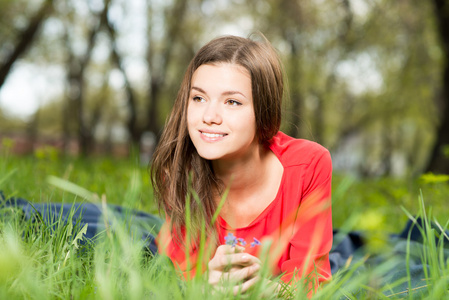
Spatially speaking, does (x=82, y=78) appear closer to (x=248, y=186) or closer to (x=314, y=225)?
(x=248, y=186)

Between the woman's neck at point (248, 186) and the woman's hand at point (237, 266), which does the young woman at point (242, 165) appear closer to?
the woman's neck at point (248, 186)

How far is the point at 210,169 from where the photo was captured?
6.50ft

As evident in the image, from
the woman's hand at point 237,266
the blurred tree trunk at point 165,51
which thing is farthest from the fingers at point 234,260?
the blurred tree trunk at point 165,51

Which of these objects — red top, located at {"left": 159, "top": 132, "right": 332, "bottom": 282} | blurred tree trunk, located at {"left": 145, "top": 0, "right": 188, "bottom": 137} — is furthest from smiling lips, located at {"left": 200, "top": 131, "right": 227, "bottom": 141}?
blurred tree trunk, located at {"left": 145, "top": 0, "right": 188, "bottom": 137}

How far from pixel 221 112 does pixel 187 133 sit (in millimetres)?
261

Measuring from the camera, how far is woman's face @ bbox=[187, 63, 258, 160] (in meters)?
1.72

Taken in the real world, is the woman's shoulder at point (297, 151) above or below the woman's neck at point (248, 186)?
above

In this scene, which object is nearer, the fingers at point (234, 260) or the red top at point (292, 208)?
the fingers at point (234, 260)

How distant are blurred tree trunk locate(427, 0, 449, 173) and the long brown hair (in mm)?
5154

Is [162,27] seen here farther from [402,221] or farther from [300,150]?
[300,150]

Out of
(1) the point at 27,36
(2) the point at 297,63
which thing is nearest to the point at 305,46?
(2) the point at 297,63

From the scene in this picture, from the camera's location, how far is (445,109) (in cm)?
689

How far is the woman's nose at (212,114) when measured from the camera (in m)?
1.69

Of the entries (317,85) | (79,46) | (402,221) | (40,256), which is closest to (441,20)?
(402,221)
